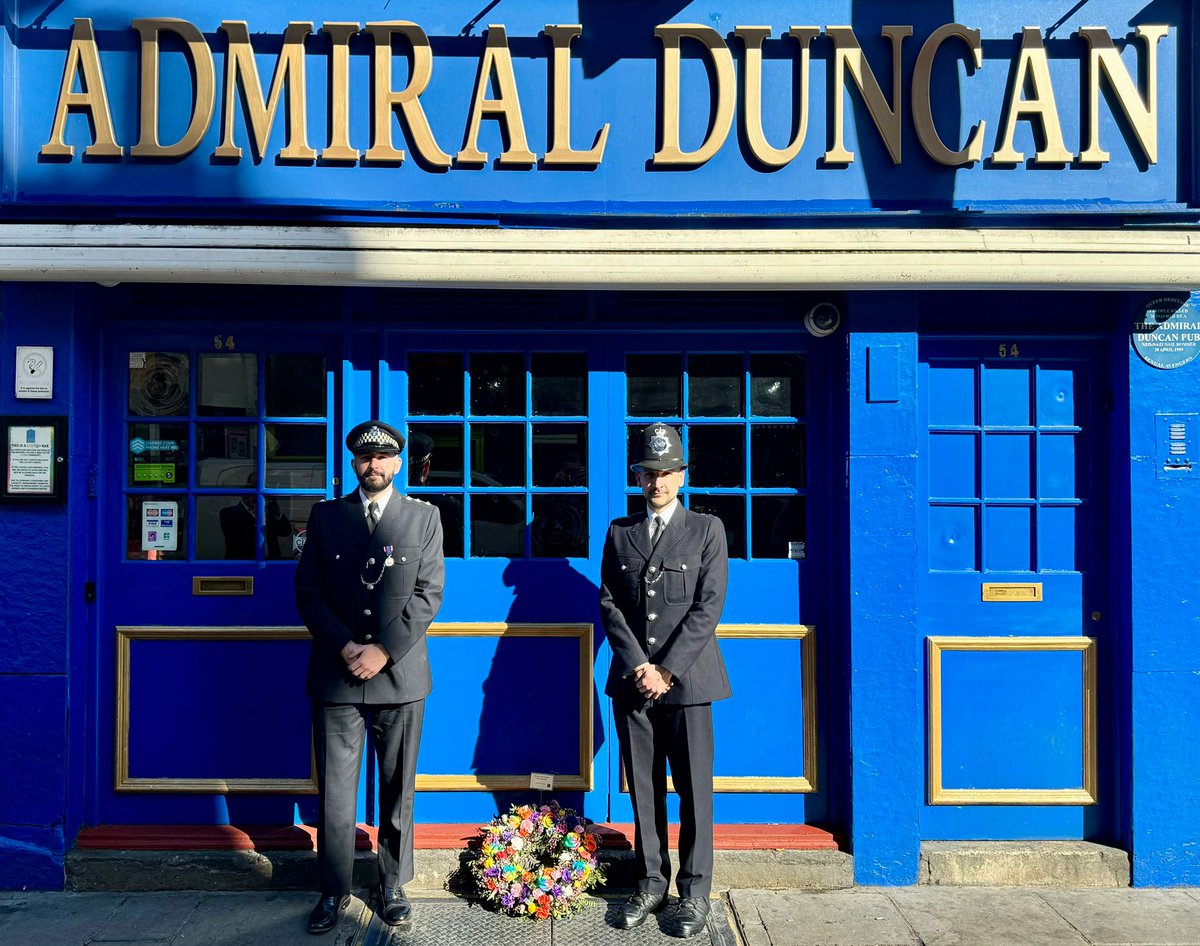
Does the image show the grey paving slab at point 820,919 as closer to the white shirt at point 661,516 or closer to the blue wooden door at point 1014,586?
the blue wooden door at point 1014,586

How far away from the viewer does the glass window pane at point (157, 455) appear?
4.81 m

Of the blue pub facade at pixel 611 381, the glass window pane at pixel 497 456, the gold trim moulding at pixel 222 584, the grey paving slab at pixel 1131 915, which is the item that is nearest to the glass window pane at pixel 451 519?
the blue pub facade at pixel 611 381

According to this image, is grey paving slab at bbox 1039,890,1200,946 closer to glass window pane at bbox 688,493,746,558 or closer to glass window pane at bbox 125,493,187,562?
glass window pane at bbox 688,493,746,558

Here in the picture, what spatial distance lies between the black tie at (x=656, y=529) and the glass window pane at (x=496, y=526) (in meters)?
0.81

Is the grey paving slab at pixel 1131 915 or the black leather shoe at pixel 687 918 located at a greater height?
the black leather shoe at pixel 687 918

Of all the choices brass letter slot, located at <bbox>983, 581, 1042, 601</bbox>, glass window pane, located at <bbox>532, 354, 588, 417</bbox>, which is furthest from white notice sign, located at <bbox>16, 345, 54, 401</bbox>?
brass letter slot, located at <bbox>983, 581, 1042, 601</bbox>

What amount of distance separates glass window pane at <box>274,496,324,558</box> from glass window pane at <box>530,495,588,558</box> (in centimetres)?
107

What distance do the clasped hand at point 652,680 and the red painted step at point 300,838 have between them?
0.97 m

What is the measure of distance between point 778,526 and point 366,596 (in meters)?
2.00

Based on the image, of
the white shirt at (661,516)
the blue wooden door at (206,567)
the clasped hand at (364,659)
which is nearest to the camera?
the clasped hand at (364,659)

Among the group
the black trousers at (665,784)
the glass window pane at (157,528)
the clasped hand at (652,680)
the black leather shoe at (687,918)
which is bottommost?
the black leather shoe at (687,918)

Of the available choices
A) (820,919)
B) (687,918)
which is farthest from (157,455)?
(820,919)

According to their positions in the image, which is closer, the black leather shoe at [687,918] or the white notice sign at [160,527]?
the black leather shoe at [687,918]

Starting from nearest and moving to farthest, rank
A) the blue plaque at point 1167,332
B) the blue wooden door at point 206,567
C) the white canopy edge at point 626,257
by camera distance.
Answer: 1. the white canopy edge at point 626,257
2. the blue plaque at point 1167,332
3. the blue wooden door at point 206,567
